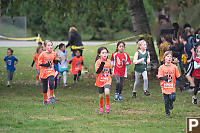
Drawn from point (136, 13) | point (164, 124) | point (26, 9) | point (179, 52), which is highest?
point (26, 9)

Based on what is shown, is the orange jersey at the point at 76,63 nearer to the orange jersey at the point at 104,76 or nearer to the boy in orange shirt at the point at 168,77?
the orange jersey at the point at 104,76

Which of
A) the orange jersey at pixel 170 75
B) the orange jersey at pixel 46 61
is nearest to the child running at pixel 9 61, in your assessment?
the orange jersey at pixel 46 61

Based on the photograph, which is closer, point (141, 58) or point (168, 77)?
point (168, 77)

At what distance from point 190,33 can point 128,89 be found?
109 inches

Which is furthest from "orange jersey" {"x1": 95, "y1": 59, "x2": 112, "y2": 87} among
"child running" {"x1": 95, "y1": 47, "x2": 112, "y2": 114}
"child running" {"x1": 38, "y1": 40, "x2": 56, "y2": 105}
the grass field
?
"child running" {"x1": 38, "y1": 40, "x2": 56, "y2": 105}

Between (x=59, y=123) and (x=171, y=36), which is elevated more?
(x=171, y=36)

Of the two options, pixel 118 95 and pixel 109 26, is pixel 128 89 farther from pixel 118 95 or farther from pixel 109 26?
pixel 109 26

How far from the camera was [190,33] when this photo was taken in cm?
1541

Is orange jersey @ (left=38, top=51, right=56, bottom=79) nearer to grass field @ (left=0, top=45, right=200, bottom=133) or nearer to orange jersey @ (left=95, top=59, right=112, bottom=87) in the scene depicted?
grass field @ (left=0, top=45, right=200, bottom=133)

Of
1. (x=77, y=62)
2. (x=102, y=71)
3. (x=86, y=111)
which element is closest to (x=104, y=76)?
(x=102, y=71)

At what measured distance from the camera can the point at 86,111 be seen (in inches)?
424

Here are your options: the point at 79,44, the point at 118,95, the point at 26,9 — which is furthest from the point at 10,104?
the point at 26,9

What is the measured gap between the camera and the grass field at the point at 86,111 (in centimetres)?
877

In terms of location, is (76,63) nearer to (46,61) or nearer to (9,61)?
(9,61)
